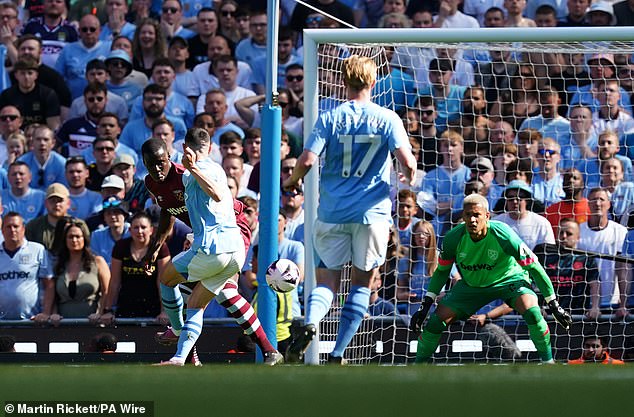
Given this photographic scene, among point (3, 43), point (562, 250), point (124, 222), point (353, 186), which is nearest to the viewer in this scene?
point (353, 186)

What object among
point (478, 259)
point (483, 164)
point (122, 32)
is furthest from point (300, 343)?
point (122, 32)

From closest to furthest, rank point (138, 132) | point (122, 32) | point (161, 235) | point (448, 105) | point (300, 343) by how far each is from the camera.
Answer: point (300, 343) → point (161, 235) → point (448, 105) → point (138, 132) → point (122, 32)

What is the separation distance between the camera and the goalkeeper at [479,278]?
895 centimetres

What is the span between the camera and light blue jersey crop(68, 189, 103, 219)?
11.7 meters

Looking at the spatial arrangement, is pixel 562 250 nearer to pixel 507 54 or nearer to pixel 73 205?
pixel 507 54

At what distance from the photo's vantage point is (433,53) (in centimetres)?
1189

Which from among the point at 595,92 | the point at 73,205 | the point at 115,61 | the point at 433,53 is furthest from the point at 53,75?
the point at 595,92

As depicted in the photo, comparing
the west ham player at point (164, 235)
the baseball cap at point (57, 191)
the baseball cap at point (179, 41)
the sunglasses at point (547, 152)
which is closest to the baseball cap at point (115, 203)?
the baseball cap at point (57, 191)

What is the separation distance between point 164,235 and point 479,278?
2493mm

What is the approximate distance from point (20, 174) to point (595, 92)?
5786 millimetres

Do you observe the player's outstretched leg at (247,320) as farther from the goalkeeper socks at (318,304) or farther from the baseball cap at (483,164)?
the baseball cap at (483,164)

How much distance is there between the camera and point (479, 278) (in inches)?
360

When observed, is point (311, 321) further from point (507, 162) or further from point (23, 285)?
point (23, 285)

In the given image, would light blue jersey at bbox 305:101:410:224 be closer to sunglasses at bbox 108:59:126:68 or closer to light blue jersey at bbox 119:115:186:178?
light blue jersey at bbox 119:115:186:178
